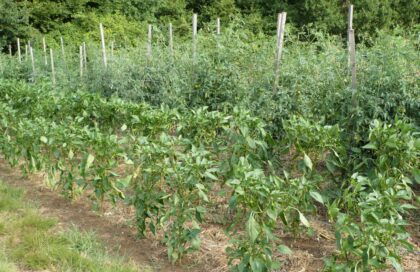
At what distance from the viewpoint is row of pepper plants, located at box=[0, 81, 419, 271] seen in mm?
2645

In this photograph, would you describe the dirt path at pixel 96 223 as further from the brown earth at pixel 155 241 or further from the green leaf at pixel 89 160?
the green leaf at pixel 89 160

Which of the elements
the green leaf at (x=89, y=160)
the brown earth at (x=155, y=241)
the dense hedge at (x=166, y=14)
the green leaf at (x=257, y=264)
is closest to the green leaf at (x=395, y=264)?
the green leaf at (x=257, y=264)

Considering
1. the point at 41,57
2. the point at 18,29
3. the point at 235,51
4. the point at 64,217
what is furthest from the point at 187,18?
the point at 64,217

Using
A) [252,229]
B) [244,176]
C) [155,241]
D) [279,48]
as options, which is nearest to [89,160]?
[155,241]

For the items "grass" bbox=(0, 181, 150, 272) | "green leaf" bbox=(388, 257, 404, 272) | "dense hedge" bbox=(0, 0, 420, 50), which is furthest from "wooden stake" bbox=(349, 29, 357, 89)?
"dense hedge" bbox=(0, 0, 420, 50)

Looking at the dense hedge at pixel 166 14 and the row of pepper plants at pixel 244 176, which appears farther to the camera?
the dense hedge at pixel 166 14

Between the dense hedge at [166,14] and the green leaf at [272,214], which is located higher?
the dense hedge at [166,14]

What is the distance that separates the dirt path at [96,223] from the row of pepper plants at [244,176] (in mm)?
123

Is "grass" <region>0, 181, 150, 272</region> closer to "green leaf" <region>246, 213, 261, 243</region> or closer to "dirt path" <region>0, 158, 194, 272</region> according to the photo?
"dirt path" <region>0, 158, 194, 272</region>

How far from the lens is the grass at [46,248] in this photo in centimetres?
327

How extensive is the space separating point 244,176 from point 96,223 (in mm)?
1847

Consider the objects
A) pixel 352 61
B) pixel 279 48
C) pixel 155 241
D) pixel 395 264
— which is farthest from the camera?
pixel 279 48

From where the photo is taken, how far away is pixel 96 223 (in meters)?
4.12

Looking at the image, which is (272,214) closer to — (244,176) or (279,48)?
(244,176)
